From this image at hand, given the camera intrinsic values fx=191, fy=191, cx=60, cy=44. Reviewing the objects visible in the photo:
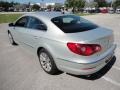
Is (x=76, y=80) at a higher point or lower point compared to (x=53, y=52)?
lower

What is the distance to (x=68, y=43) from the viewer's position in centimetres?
421

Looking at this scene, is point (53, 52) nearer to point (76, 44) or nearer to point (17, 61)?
point (76, 44)

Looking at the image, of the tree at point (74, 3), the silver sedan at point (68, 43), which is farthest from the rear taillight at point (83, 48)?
the tree at point (74, 3)

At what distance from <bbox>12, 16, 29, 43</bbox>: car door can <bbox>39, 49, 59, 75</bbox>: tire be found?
121 centimetres

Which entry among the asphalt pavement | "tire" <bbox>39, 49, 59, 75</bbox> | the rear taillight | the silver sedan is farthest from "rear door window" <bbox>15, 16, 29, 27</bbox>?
the rear taillight

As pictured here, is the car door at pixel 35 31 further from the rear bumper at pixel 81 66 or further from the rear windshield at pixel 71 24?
the rear bumper at pixel 81 66

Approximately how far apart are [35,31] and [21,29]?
1.14 metres

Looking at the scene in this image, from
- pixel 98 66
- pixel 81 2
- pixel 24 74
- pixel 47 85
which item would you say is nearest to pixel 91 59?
pixel 98 66

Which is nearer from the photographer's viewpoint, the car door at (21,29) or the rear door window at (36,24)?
the rear door window at (36,24)

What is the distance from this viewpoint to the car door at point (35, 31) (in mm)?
5112

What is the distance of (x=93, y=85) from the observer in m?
4.43

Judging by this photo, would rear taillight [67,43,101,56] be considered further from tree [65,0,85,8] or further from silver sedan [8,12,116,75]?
tree [65,0,85,8]

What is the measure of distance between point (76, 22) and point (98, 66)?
5.25ft

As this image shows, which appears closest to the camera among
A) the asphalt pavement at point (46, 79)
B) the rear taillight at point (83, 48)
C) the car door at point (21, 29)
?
the rear taillight at point (83, 48)
